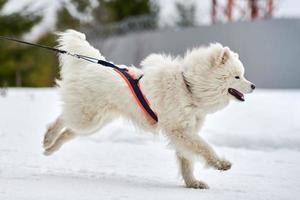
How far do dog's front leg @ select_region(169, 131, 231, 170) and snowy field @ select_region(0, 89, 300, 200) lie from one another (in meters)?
0.29

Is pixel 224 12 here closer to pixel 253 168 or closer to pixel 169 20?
pixel 169 20

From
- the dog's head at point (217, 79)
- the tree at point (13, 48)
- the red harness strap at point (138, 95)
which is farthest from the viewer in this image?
the tree at point (13, 48)

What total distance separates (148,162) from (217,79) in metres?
2.10

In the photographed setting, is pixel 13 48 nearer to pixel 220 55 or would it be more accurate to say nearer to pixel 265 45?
pixel 265 45

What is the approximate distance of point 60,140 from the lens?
23.3 feet

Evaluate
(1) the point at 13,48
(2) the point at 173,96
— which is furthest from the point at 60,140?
(1) the point at 13,48

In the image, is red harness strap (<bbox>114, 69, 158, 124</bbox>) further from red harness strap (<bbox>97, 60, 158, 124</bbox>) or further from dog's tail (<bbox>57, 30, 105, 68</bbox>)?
dog's tail (<bbox>57, 30, 105, 68</bbox>)

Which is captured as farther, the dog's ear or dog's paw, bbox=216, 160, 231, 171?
the dog's ear

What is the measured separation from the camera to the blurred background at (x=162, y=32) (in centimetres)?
2044

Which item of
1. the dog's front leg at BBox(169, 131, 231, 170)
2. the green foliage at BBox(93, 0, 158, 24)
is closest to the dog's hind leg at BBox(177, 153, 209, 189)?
the dog's front leg at BBox(169, 131, 231, 170)

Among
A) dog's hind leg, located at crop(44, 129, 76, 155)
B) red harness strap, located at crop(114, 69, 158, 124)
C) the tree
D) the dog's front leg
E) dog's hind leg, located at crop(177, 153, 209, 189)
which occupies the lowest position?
dog's hind leg, located at crop(177, 153, 209, 189)

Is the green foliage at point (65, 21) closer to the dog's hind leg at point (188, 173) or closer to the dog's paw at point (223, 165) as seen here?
the dog's hind leg at point (188, 173)

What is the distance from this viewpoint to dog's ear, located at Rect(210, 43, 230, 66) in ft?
19.8

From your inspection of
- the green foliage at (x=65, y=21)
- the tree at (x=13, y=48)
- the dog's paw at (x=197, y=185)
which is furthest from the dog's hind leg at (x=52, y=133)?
the green foliage at (x=65, y=21)
